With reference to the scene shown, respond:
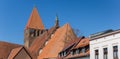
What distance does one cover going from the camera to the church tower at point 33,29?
95.5 metres

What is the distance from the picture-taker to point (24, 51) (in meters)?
66.1

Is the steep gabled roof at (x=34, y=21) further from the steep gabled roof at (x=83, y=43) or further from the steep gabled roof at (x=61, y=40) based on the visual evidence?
the steep gabled roof at (x=83, y=43)

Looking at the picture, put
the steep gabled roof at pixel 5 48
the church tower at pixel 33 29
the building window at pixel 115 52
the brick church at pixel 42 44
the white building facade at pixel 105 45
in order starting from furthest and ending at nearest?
the church tower at pixel 33 29 < the steep gabled roof at pixel 5 48 < the brick church at pixel 42 44 < the white building facade at pixel 105 45 < the building window at pixel 115 52

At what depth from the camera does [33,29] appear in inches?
3826

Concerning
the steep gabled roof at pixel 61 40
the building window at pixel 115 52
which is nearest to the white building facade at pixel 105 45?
the building window at pixel 115 52

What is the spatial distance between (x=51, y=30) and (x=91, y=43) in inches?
1812

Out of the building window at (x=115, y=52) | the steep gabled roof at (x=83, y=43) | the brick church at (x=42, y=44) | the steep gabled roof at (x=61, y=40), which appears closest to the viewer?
the building window at (x=115, y=52)

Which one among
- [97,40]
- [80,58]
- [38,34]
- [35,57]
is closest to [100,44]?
[97,40]

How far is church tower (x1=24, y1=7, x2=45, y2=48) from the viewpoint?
313 feet

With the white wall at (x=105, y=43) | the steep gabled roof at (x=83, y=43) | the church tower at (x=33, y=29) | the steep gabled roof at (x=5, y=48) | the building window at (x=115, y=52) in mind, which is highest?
the church tower at (x=33, y=29)

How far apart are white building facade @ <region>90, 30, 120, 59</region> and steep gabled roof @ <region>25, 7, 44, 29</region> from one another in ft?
212

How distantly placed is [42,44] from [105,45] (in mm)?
48747

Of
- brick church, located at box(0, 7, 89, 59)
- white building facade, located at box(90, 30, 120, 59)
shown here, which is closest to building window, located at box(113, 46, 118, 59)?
white building facade, located at box(90, 30, 120, 59)

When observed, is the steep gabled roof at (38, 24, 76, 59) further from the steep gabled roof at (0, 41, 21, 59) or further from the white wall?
the white wall
